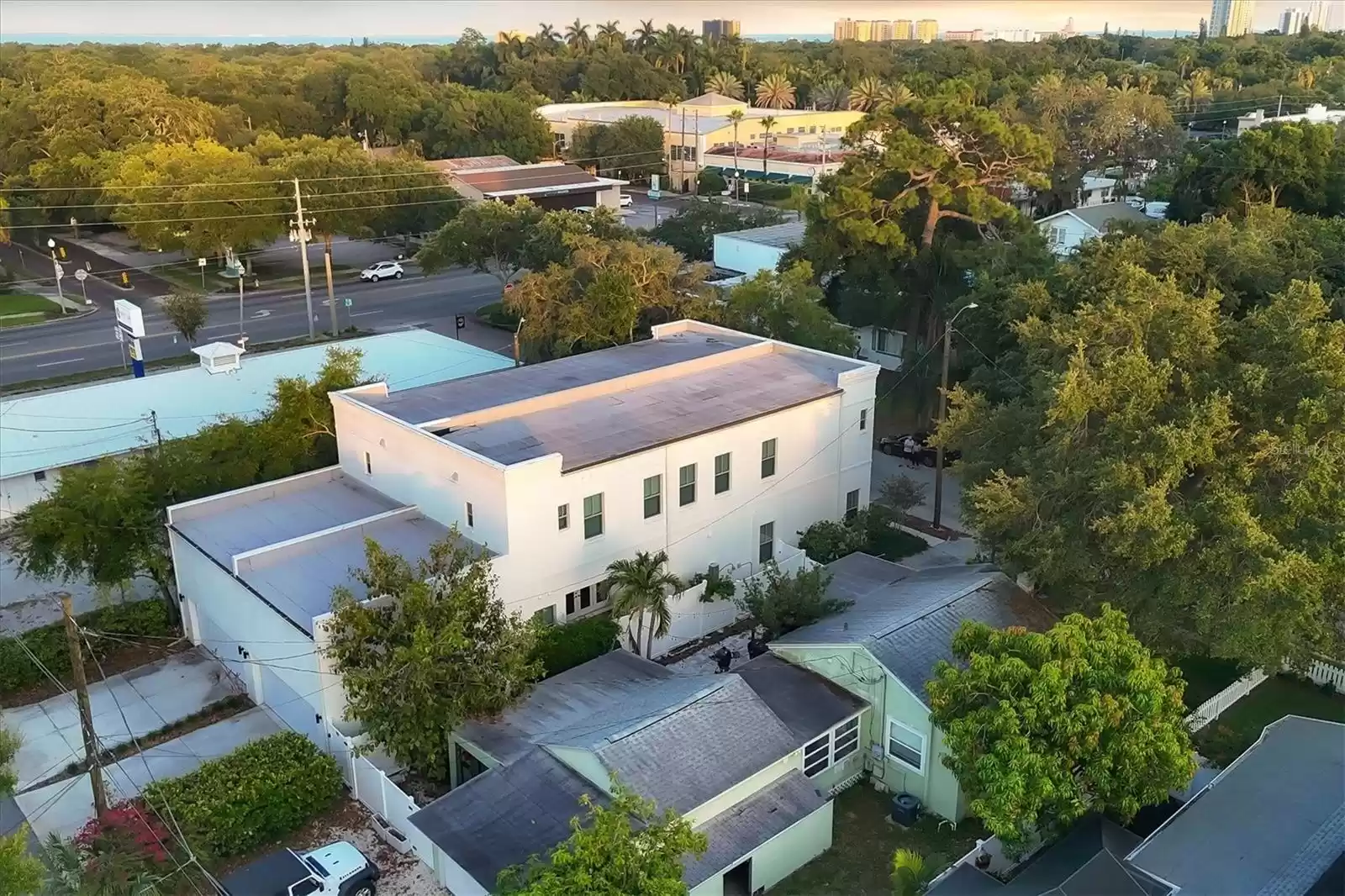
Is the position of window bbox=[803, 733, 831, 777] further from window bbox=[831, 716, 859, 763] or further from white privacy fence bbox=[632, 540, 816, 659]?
white privacy fence bbox=[632, 540, 816, 659]

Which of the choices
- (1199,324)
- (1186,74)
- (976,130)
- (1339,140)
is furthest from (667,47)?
(1199,324)

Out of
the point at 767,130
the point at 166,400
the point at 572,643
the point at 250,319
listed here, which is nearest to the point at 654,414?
the point at 572,643

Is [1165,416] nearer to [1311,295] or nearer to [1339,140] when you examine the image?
[1311,295]

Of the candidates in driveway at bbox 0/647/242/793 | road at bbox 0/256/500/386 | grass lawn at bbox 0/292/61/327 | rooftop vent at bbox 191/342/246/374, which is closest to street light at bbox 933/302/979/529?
driveway at bbox 0/647/242/793

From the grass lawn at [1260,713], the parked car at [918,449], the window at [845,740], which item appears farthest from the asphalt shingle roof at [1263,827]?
the parked car at [918,449]

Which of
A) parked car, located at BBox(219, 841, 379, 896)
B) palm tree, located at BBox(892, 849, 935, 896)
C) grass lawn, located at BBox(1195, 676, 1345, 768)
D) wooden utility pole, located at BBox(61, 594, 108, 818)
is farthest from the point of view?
grass lawn, located at BBox(1195, 676, 1345, 768)

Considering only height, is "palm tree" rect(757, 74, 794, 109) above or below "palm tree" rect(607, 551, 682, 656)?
above
